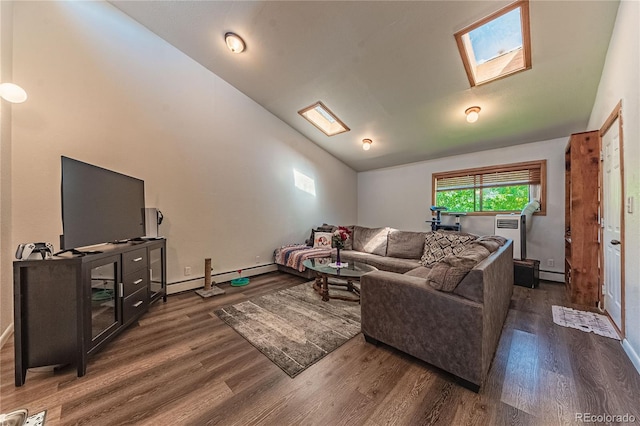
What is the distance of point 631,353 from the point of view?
5.91ft

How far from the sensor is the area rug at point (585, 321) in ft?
7.26

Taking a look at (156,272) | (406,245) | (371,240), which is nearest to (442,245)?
(406,245)

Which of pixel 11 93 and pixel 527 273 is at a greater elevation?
pixel 11 93

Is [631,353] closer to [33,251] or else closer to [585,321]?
[585,321]

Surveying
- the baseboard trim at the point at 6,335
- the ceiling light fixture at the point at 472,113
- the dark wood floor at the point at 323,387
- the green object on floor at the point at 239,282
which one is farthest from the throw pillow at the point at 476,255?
the baseboard trim at the point at 6,335

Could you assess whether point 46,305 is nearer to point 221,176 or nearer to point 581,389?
point 221,176

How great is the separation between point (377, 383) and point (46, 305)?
90.3 inches

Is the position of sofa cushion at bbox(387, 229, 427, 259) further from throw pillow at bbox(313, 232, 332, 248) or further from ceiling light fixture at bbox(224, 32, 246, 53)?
ceiling light fixture at bbox(224, 32, 246, 53)

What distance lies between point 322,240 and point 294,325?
2.45 meters

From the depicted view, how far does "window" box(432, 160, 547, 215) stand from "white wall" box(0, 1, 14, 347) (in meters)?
6.00

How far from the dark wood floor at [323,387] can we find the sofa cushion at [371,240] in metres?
2.33

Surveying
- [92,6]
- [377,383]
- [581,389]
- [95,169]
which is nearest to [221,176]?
[95,169]

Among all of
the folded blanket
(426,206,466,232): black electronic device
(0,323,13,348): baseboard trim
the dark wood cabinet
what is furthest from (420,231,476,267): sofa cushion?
(0,323,13,348): baseboard trim

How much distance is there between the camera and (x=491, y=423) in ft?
4.14
